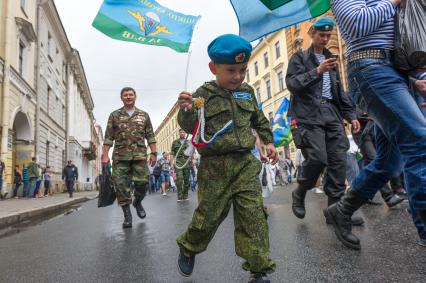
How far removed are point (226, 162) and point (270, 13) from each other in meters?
1.91

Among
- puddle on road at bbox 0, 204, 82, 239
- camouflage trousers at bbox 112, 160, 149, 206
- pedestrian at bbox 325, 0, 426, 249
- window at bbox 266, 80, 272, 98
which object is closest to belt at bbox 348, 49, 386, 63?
pedestrian at bbox 325, 0, 426, 249

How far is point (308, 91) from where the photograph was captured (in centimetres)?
374

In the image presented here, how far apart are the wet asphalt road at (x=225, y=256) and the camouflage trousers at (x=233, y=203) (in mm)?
272

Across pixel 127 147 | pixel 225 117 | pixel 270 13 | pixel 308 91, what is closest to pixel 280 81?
pixel 127 147

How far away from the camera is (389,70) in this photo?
2.23 metres

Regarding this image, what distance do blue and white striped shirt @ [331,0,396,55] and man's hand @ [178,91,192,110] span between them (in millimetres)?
1115

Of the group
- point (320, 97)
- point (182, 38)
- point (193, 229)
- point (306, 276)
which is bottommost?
point (306, 276)

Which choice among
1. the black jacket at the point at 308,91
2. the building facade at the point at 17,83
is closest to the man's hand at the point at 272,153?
the black jacket at the point at 308,91

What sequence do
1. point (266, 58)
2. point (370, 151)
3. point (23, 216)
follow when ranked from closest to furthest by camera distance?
1. point (370, 151)
2. point (23, 216)
3. point (266, 58)

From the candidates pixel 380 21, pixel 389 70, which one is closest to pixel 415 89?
pixel 389 70

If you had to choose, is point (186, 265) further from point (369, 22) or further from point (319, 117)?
point (319, 117)

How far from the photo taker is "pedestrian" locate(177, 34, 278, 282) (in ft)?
6.91

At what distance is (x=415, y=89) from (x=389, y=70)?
0.25 m

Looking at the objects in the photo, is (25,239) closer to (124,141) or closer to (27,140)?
(124,141)
